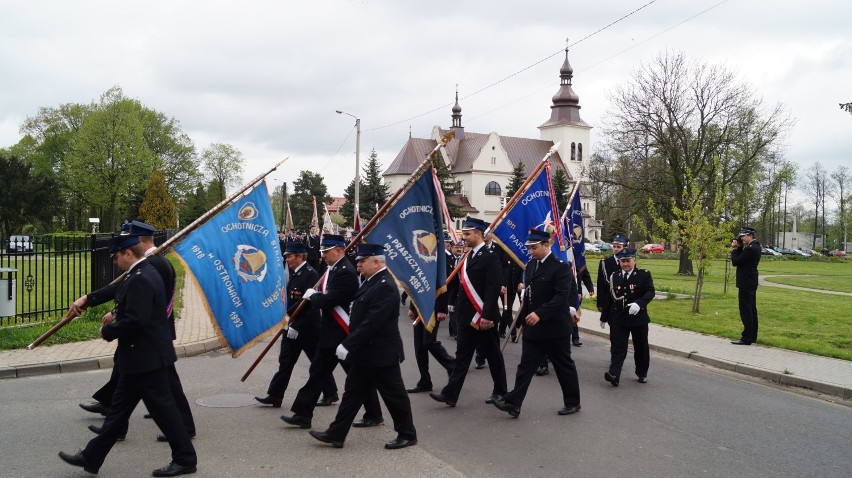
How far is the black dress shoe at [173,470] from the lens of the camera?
5.01 meters

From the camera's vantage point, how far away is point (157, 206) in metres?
58.2

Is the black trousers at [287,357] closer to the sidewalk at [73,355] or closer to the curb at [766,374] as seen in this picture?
the sidewalk at [73,355]

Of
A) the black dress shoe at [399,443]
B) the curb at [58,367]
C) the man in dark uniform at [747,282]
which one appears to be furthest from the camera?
the man in dark uniform at [747,282]

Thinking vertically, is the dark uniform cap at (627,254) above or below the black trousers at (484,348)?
above

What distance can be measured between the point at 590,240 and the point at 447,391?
3580 inches

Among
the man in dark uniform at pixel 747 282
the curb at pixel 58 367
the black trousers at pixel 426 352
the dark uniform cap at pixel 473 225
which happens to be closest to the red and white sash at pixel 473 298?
the dark uniform cap at pixel 473 225

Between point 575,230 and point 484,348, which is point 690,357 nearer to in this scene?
point 575,230

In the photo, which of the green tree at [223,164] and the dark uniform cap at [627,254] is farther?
the green tree at [223,164]

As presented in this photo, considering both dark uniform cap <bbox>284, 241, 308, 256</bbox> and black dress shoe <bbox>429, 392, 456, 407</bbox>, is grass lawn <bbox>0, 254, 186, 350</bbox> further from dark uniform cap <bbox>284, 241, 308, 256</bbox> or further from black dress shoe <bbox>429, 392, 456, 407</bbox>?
black dress shoe <bbox>429, 392, 456, 407</bbox>

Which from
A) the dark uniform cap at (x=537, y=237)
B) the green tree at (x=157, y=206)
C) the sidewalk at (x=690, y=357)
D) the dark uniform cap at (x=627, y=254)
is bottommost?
the sidewalk at (x=690, y=357)

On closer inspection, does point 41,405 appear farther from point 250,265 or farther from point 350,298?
point 350,298

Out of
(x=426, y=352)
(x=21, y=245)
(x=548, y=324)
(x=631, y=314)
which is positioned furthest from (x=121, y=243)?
(x=21, y=245)

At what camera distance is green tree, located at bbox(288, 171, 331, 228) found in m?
92.6

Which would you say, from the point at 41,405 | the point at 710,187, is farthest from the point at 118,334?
the point at 710,187
